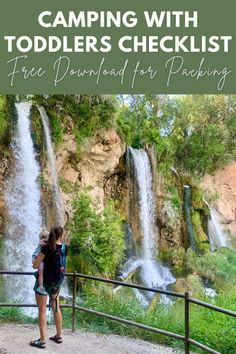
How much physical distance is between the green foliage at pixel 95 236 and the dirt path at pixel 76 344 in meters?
7.04

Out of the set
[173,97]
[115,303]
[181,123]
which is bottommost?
[115,303]

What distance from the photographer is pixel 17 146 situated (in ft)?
40.3

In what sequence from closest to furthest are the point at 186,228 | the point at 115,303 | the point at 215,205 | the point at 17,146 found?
the point at 115,303, the point at 17,146, the point at 186,228, the point at 215,205

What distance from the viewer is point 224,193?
2689 cm

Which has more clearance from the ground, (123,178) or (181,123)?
(181,123)

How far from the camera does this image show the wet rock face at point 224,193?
A: 26.1 metres

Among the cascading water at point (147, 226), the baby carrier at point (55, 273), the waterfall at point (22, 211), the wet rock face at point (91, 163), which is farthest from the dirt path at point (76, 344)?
the cascading water at point (147, 226)

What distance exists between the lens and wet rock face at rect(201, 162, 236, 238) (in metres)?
26.1

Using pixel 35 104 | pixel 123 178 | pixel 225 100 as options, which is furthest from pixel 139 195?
pixel 225 100

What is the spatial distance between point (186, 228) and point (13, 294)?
13019 mm

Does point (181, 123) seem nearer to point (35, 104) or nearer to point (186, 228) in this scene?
point (186, 228)

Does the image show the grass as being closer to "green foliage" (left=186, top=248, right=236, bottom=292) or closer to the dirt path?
the dirt path

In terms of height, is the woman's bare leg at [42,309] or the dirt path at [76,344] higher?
the woman's bare leg at [42,309]

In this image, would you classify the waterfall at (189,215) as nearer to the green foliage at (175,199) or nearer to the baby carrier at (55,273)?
the green foliage at (175,199)
